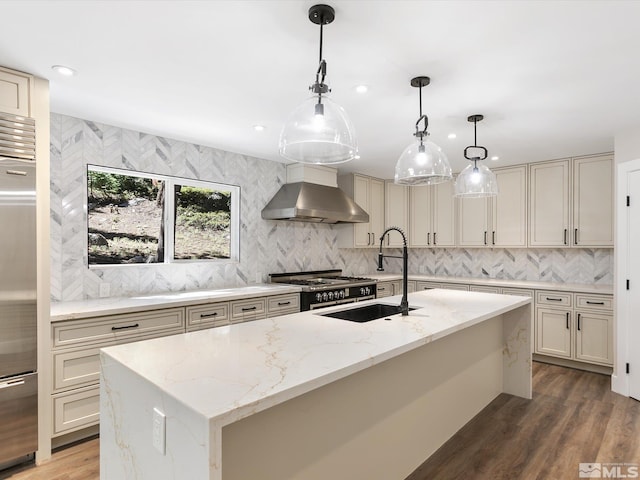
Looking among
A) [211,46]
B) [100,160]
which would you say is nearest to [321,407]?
[211,46]

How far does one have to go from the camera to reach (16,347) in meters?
2.29

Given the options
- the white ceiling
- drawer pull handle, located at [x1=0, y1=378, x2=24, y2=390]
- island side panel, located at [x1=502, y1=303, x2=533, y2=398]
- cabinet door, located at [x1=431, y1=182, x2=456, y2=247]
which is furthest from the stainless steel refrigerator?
cabinet door, located at [x1=431, y1=182, x2=456, y2=247]

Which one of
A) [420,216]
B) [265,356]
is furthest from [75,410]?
[420,216]

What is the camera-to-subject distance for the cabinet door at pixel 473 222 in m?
5.02

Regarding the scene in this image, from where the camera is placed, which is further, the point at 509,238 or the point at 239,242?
the point at 509,238

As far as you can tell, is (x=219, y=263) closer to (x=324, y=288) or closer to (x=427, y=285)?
(x=324, y=288)

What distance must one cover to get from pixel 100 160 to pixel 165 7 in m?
2.00

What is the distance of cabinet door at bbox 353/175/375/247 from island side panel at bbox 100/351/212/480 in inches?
158

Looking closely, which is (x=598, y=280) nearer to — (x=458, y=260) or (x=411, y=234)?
(x=458, y=260)

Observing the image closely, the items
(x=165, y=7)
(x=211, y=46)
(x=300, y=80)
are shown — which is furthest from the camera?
(x=300, y=80)

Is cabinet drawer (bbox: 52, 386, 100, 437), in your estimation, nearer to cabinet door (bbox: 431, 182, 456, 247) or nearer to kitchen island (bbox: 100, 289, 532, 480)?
kitchen island (bbox: 100, 289, 532, 480)

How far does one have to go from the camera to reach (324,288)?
4.18 meters

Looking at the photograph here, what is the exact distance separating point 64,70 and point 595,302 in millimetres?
5008

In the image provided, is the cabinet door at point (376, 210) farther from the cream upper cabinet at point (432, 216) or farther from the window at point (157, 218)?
the window at point (157, 218)
